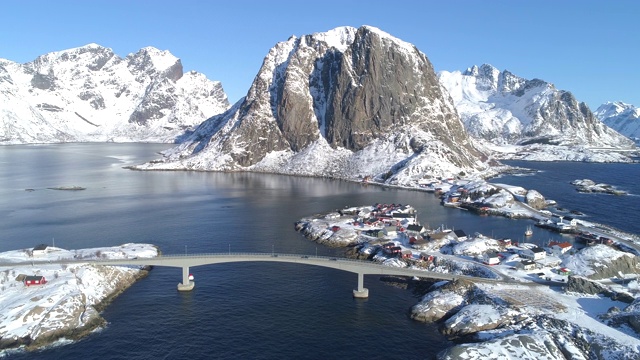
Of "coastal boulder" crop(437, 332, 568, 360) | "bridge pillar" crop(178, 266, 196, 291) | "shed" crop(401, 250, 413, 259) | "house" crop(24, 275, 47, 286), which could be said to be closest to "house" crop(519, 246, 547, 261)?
"shed" crop(401, 250, 413, 259)

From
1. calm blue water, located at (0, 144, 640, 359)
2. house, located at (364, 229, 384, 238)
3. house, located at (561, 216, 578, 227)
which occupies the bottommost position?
calm blue water, located at (0, 144, 640, 359)

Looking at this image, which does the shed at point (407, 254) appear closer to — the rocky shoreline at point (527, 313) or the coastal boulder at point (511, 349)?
the rocky shoreline at point (527, 313)

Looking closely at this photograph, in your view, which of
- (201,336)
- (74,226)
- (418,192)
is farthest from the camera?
(418,192)

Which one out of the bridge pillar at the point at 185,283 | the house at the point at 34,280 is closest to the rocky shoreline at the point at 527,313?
the bridge pillar at the point at 185,283

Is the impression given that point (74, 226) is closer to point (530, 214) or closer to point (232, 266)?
point (232, 266)

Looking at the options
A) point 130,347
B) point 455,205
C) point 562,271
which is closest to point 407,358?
point 130,347

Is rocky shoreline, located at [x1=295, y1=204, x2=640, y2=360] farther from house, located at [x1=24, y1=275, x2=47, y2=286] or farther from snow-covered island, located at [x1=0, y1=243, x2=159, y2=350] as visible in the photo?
house, located at [x1=24, y1=275, x2=47, y2=286]
